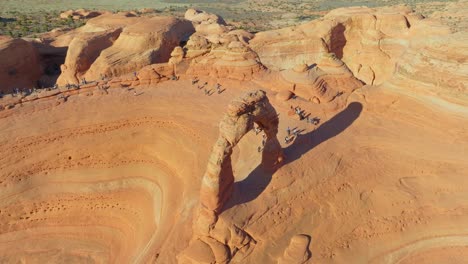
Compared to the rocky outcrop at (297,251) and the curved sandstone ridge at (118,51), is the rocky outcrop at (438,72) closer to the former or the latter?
the rocky outcrop at (297,251)

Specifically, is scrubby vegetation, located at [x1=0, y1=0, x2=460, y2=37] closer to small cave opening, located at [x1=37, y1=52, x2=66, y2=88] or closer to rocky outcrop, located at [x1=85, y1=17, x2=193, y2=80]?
small cave opening, located at [x1=37, y1=52, x2=66, y2=88]

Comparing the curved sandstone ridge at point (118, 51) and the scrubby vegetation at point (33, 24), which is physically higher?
the curved sandstone ridge at point (118, 51)

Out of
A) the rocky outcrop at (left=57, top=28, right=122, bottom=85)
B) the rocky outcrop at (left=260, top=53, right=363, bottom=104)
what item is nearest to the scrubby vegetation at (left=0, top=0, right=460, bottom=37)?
the rocky outcrop at (left=57, top=28, right=122, bottom=85)

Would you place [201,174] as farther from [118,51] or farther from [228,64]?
[118,51]

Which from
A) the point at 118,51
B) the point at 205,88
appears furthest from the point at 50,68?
the point at 205,88

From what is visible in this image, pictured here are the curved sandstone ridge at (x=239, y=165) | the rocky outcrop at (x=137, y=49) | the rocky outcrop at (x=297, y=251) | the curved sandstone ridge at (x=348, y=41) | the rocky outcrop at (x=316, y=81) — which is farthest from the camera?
the curved sandstone ridge at (x=348, y=41)

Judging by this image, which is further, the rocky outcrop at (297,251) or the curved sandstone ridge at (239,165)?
the curved sandstone ridge at (239,165)

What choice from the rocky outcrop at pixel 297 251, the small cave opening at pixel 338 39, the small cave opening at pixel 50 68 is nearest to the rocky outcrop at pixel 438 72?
the rocky outcrop at pixel 297 251
